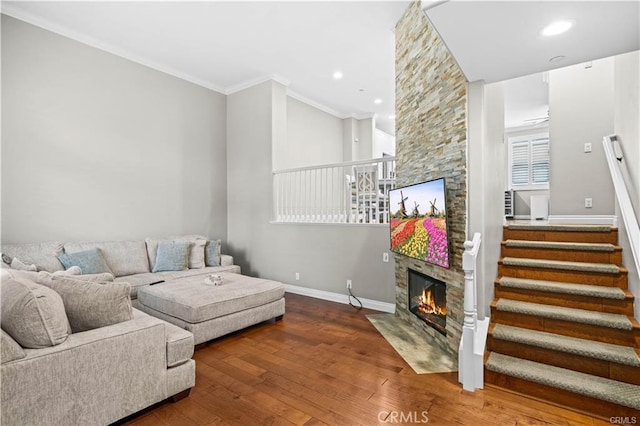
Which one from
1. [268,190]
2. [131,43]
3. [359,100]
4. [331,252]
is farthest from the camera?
[359,100]

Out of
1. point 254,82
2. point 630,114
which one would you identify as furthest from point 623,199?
point 254,82

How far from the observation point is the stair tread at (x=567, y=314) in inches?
97.0

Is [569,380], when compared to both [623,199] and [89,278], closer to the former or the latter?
[623,199]

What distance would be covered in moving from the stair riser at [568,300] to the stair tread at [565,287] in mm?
43

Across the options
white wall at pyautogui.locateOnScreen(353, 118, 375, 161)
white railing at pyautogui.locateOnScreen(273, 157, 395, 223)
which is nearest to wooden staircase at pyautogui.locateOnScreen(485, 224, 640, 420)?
white railing at pyautogui.locateOnScreen(273, 157, 395, 223)

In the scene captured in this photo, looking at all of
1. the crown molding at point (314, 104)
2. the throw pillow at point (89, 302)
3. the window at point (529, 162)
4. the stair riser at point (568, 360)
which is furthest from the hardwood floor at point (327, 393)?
the window at point (529, 162)

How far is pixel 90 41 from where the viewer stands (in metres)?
4.36

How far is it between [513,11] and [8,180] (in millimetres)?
5151

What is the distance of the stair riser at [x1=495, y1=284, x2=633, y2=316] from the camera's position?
2617 mm

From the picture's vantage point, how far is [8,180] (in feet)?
12.2

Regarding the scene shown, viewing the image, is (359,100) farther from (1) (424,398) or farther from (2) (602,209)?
(1) (424,398)

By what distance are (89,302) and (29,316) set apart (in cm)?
33

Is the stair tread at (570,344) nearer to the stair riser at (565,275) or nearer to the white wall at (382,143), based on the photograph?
the stair riser at (565,275)

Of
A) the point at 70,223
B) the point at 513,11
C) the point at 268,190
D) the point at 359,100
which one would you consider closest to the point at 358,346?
the point at 513,11
